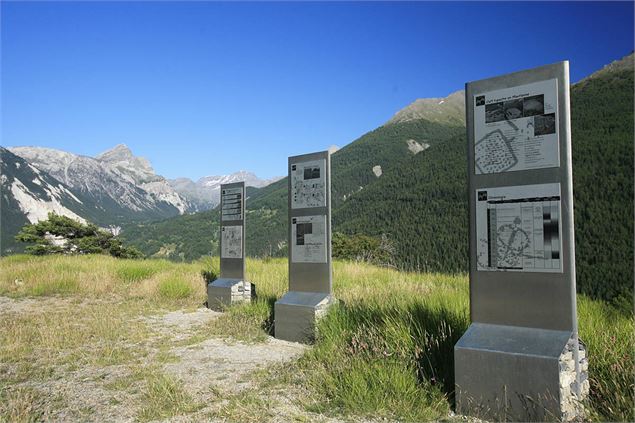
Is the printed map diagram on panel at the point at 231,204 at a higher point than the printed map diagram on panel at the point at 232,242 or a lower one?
higher

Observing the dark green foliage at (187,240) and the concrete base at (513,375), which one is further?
the dark green foliage at (187,240)

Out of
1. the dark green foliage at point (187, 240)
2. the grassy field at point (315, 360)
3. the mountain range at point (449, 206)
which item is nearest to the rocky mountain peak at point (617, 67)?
the mountain range at point (449, 206)

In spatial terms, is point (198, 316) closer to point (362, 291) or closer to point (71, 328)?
point (71, 328)

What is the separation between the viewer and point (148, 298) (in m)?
11.6

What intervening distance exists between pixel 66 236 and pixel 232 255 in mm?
20328

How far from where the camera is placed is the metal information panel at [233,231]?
10148 millimetres

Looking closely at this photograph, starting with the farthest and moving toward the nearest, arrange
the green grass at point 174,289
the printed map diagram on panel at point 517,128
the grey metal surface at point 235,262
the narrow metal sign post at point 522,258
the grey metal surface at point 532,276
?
the green grass at point 174,289 < the grey metal surface at point 235,262 < the printed map diagram on panel at point 517,128 < the grey metal surface at point 532,276 < the narrow metal sign post at point 522,258

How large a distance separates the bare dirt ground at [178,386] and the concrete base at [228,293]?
2.44 meters

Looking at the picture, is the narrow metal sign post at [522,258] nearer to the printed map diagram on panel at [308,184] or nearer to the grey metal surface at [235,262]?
the printed map diagram on panel at [308,184]

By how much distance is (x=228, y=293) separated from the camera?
9781 mm

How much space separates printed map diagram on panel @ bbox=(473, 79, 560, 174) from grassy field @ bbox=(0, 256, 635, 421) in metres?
1.74

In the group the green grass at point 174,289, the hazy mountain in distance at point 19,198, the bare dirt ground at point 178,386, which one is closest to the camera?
the bare dirt ground at point 178,386

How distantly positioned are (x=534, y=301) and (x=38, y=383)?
514cm

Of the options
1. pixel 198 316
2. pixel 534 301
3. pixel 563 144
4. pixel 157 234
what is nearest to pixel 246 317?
pixel 198 316
